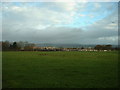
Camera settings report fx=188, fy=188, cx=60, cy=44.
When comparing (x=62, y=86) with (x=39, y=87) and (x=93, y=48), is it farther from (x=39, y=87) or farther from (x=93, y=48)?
(x=93, y=48)

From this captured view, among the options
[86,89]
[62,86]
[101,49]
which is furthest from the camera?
[101,49]

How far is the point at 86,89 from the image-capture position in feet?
23.0

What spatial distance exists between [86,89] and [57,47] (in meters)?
52.5

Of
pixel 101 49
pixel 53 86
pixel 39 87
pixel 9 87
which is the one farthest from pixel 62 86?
pixel 101 49

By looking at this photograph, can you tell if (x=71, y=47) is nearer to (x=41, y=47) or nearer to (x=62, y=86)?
(x=41, y=47)

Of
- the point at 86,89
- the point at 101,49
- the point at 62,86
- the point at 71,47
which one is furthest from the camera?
the point at 71,47

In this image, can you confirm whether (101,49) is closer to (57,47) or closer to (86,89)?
(57,47)

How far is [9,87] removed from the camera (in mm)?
7164

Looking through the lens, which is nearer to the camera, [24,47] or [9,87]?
[9,87]

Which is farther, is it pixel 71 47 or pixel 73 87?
pixel 71 47

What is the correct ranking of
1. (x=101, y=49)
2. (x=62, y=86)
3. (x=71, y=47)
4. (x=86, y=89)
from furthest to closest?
1. (x=71, y=47)
2. (x=101, y=49)
3. (x=62, y=86)
4. (x=86, y=89)

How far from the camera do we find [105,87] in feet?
24.4

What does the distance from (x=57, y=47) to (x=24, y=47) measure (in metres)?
10.7

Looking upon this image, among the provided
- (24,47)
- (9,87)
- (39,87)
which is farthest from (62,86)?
(24,47)
